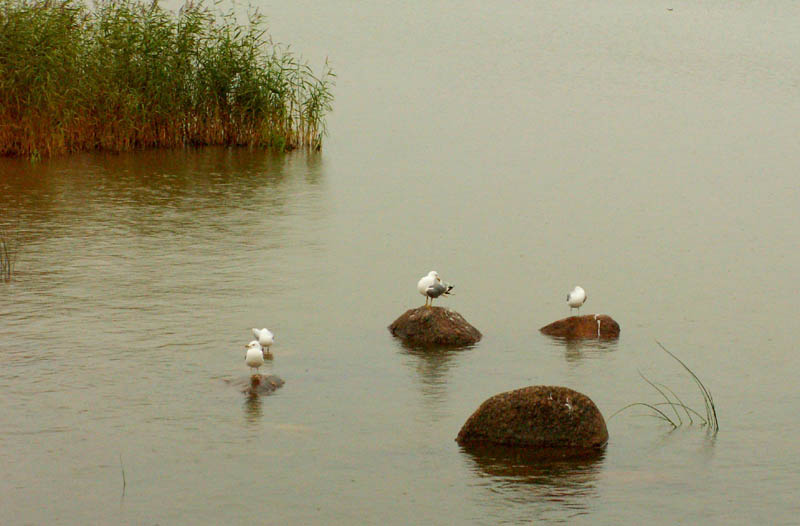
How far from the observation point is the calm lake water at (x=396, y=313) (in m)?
10.8

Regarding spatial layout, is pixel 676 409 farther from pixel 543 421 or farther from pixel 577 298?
pixel 577 298

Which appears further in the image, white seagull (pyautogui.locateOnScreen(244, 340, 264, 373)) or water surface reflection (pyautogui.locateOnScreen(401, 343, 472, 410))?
water surface reflection (pyautogui.locateOnScreen(401, 343, 472, 410))

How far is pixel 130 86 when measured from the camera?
27.8m

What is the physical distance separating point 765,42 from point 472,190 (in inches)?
1180

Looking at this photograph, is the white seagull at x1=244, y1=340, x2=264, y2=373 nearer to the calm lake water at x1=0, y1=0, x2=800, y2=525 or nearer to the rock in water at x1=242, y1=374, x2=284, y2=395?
the rock in water at x1=242, y1=374, x2=284, y2=395

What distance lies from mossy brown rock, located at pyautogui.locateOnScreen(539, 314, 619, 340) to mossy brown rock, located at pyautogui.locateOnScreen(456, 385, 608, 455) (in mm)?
3884

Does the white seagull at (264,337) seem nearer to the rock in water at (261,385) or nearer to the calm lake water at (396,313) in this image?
the calm lake water at (396,313)

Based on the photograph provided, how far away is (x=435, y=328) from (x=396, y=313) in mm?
1602

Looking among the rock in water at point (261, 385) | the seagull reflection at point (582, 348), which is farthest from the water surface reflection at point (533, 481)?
the seagull reflection at point (582, 348)

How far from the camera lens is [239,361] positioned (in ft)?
46.3

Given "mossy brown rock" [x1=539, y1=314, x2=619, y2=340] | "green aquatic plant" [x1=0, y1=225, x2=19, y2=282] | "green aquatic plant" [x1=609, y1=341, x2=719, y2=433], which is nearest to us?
"green aquatic plant" [x1=609, y1=341, x2=719, y2=433]

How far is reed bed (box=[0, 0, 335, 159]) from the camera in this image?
25.5m

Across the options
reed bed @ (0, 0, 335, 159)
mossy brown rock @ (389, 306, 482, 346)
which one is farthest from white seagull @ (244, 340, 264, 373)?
reed bed @ (0, 0, 335, 159)

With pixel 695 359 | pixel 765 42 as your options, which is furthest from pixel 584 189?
pixel 765 42
